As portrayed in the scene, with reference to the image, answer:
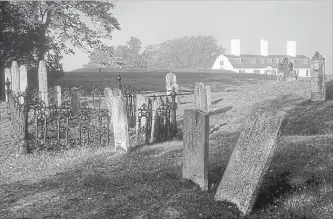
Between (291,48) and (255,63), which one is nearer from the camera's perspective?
(291,48)

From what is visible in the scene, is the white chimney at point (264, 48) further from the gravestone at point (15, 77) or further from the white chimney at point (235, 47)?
the gravestone at point (15, 77)

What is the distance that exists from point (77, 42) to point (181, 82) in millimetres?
16184

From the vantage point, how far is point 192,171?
5984mm

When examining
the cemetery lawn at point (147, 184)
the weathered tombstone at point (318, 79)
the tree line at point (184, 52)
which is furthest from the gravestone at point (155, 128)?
the tree line at point (184, 52)

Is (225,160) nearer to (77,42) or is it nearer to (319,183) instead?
(319,183)

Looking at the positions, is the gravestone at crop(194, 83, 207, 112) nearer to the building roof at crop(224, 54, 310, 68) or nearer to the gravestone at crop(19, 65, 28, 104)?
the gravestone at crop(19, 65, 28, 104)

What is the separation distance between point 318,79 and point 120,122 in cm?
905

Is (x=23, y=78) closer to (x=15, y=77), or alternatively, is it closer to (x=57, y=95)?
(x=15, y=77)

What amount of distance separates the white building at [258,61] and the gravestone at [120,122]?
61.0 m

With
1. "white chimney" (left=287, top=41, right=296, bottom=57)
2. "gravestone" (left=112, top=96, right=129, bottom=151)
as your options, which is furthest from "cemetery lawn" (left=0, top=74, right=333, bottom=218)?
"white chimney" (left=287, top=41, right=296, bottom=57)

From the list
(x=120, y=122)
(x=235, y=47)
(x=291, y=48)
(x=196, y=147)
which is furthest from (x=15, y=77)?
(x=291, y=48)

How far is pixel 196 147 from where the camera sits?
19.2 feet

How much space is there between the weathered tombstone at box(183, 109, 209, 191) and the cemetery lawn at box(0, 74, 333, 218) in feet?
0.54

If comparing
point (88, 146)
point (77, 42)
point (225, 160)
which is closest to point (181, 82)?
point (77, 42)
